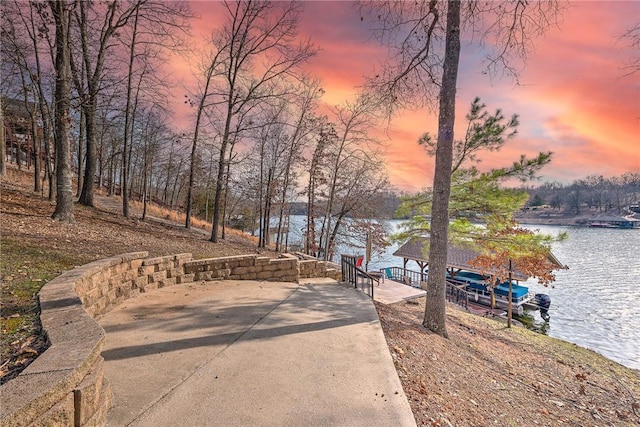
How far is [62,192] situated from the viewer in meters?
8.62

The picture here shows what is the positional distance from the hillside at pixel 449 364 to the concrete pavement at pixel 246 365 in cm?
54

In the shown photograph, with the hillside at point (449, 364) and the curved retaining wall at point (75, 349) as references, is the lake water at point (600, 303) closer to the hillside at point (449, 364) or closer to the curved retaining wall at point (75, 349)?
the hillside at point (449, 364)

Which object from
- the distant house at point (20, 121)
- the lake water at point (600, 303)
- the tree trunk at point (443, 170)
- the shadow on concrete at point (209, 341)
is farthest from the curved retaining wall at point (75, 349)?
the distant house at point (20, 121)

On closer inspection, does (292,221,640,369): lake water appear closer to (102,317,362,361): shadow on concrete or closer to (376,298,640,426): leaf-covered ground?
(376,298,640,426): leaf-covered ground

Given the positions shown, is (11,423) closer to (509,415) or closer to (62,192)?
(509,415)

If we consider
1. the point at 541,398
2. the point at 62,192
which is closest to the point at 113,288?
the point at 62,192

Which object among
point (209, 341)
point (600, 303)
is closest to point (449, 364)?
point (209, 341)

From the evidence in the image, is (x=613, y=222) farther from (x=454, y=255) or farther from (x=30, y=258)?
(x=30, y=258)

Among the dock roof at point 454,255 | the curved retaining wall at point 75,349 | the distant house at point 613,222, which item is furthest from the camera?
the distant house at point 613,222

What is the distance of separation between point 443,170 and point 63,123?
9678mm

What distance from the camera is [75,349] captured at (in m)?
2.25

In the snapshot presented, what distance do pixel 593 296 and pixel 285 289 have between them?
27.0m

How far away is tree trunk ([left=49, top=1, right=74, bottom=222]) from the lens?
28.0ft

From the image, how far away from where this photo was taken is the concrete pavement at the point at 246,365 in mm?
2527
